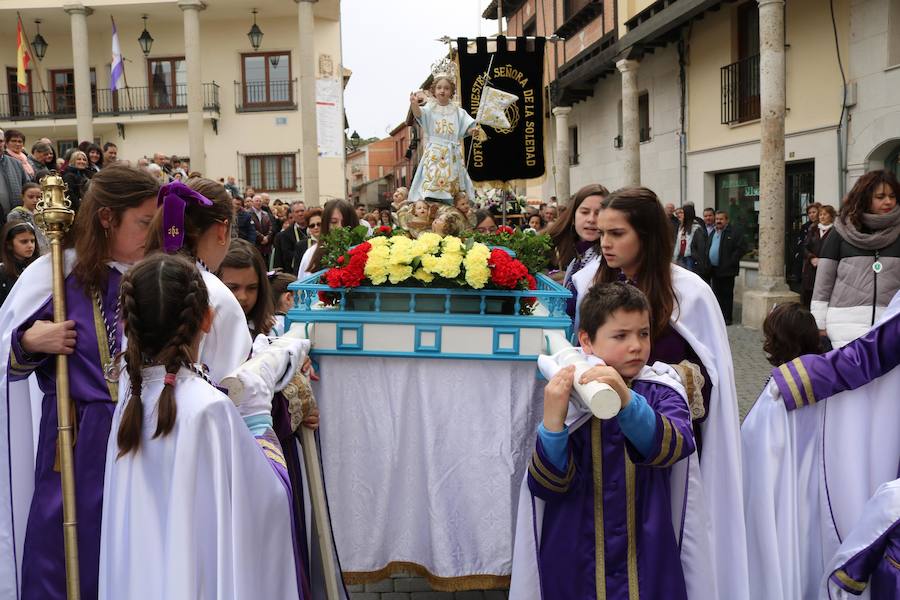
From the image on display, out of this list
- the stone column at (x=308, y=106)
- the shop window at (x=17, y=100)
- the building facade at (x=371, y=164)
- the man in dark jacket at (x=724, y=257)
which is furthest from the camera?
the building facade at (x=371, y=164)

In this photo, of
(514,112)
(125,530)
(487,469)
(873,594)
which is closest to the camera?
(125,530)

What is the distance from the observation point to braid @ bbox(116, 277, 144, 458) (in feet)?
7.53

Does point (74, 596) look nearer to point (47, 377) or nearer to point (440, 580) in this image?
point (47, 377)

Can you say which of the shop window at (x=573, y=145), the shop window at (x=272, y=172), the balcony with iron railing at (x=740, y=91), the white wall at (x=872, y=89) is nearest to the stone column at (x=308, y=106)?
the shop window at (x=272, y=172)

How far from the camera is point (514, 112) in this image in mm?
10641

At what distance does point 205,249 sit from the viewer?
9.59 feet

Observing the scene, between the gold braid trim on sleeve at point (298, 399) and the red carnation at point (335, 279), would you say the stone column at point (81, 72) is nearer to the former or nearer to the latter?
the red carnation at point (335, 279)

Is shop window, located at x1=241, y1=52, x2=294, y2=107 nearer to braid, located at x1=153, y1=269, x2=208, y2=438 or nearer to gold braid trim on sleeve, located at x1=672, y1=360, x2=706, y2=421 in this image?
gold braid trim on sleeve, located at x1=672, y1=360, x2=706, y2=421

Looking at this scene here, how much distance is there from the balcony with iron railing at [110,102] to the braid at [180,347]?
90.9ft

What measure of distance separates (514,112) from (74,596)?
889 centimetres

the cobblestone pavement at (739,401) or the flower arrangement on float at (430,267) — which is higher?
the flower arrangement on float at (430,267)

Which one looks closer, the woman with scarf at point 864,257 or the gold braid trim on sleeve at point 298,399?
the gold braid trim on sleeve at point 298,399

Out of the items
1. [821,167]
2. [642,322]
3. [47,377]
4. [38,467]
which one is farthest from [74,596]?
[821,167]

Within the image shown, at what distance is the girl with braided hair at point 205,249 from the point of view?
2.69 m
